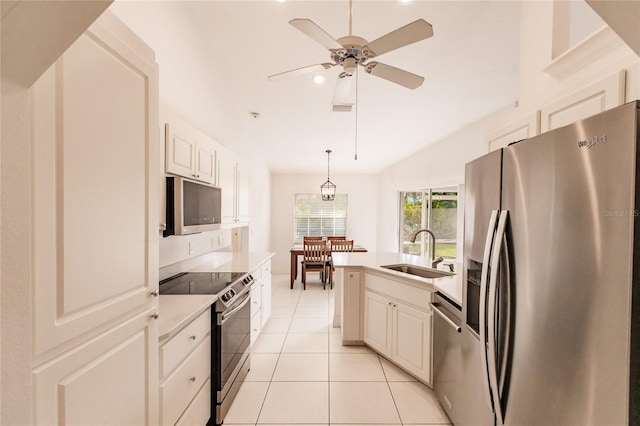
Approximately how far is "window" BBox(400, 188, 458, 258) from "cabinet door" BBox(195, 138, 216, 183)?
117 inches

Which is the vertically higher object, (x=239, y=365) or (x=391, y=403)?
(x=239, y=365)

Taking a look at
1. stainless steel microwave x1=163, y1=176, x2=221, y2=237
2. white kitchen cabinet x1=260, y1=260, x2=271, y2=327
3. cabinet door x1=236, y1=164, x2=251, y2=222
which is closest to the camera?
stainless steel microwave x1=163, y1=176, x2=221, y2=237

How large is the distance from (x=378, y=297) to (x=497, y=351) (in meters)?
1.47

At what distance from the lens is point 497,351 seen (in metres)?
1.15

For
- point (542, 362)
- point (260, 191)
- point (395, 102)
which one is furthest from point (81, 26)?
point (260, 191)

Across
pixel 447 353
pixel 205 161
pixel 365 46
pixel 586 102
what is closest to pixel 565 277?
pixel 586 102

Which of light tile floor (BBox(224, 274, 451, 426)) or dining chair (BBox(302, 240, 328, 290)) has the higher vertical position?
dining chair (BBox(302, 240, 328, 290))

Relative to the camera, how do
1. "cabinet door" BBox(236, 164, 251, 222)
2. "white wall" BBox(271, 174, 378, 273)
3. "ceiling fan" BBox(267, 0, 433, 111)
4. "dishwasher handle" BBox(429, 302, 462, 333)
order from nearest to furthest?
"ceiling fan" BBox(267, 0, 433, 111), "dishwasher handle" BBox(429, 302, 462, 333), "cabinet door" BBox(236, 164, 251, 222), "white wall" BBox(271, 174, 378, 273)

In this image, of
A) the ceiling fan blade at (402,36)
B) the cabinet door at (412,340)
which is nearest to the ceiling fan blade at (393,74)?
the ceiling fan blade at (402,36)

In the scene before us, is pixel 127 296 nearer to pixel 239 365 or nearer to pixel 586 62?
pixel 239 365

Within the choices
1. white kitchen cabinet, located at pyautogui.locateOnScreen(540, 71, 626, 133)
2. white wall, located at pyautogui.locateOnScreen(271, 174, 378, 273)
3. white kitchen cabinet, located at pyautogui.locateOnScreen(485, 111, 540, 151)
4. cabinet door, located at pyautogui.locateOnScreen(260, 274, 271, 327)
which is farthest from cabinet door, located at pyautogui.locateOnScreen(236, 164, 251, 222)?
white wall, located at pyautogui.locateOnScreen(271, 174, 378, 273)

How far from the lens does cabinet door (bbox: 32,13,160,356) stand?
26.3 inches

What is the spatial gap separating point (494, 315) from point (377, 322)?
1.61 metres

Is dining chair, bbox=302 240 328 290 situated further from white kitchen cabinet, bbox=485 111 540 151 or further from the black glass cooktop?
white kitchen cabinet, bbox=485 111 540 151
